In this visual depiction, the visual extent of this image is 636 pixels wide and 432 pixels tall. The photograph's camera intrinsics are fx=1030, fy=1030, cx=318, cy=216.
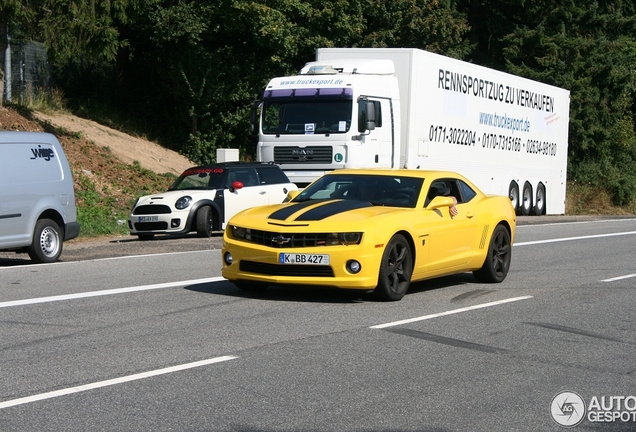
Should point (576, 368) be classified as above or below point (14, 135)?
below

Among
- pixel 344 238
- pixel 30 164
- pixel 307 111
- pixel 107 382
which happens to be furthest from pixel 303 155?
pixel 107 382

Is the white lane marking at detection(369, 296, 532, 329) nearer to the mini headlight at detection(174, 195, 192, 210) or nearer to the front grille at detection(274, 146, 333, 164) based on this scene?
the mini headlight at detection(174, 195, 192, 210)

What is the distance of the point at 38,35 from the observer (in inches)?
1099

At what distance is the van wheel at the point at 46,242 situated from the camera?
15133 mm

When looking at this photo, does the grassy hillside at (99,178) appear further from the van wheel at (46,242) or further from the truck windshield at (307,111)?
the van wheel at (46,242)

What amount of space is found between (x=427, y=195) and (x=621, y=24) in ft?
142

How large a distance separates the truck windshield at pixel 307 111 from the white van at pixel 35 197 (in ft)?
27.0

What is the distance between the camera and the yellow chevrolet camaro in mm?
10523

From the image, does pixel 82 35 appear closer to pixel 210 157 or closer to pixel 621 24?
pixel 210 157

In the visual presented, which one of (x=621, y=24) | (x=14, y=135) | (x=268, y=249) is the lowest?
(x=268, y=249)

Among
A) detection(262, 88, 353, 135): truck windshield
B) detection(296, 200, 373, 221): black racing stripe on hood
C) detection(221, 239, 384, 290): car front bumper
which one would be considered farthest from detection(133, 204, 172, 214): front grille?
detection(221, 239, 384, 290): car front bumper

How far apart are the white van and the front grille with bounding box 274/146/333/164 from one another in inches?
318

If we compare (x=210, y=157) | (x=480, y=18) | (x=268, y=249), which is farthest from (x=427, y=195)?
(x=480, y=18)

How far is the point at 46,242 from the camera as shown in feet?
50.5
